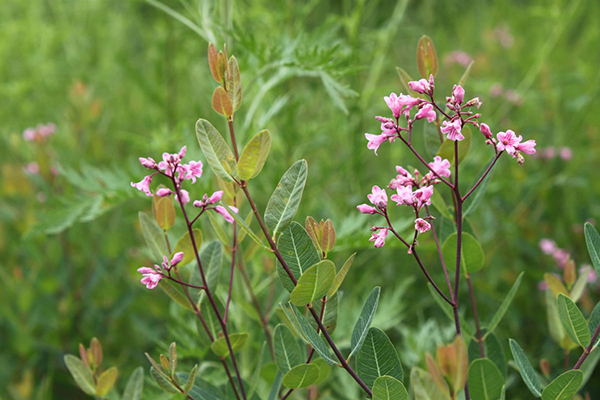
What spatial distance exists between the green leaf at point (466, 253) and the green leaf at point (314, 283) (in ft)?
0.45

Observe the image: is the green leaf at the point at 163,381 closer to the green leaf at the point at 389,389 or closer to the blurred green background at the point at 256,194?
the green leaf at the point at 389,389

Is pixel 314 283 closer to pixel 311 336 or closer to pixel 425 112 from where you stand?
pixel 311 336

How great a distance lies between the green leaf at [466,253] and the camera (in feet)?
1.46

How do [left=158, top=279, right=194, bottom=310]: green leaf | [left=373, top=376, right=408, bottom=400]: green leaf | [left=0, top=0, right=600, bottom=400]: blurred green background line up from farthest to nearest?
1. [left=0, top=0, right=600, bottom=400]: blurred green background
2. [left=158, top=279, right=194, bottom=310]: green leaf
3. [left=373, top=376, right=408, bottom=400]: green leaf

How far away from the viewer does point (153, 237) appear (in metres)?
0.47

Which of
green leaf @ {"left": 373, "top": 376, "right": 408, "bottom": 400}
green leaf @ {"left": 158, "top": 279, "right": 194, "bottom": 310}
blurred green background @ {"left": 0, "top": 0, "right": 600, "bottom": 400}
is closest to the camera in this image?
green leaf @ {"left": 373, "top": 376, "right": 408, "bottom": 400}

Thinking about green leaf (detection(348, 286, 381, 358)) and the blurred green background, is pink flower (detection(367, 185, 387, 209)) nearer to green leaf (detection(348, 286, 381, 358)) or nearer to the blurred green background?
green leaf (detection(348, 286, 381, 358))

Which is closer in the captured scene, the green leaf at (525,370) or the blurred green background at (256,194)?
the green leaf at (525,370)

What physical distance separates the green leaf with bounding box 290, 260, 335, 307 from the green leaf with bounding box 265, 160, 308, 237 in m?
0.05

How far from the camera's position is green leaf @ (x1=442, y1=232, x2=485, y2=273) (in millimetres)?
445

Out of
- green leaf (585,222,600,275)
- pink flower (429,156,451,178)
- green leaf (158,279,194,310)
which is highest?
pink flower (429,156,451,178)

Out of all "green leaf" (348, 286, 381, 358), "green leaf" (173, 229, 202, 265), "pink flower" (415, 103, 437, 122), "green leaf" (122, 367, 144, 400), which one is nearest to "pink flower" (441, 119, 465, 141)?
"pink flower" (415, 103, 437, 122)

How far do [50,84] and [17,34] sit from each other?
213mm

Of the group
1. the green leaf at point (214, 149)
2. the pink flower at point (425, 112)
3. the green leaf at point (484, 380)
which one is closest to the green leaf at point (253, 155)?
the green leaf at point (214, 149)
